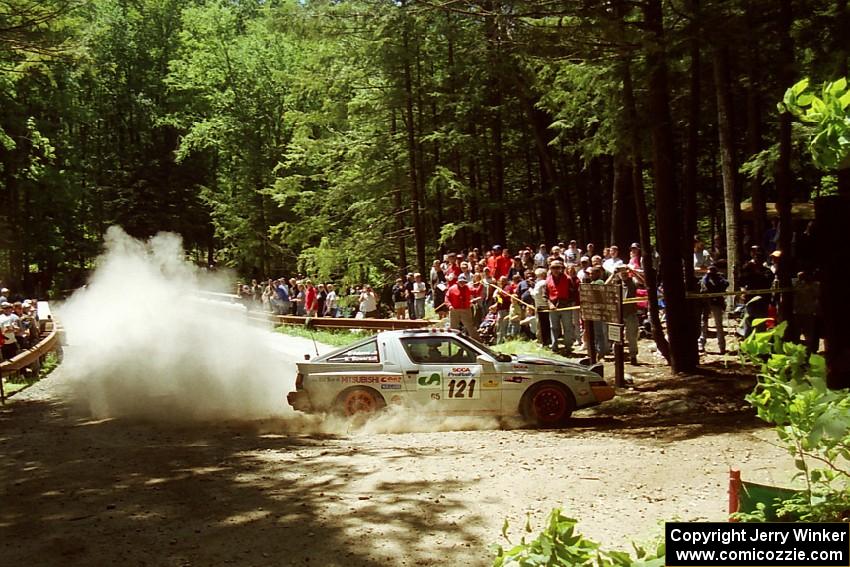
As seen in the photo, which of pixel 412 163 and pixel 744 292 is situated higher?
pixel 412 163

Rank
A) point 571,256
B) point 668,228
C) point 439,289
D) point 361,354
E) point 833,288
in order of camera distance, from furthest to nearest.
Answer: point 439,289, point 571,256, point 668,228, point 361,354, point 833,288

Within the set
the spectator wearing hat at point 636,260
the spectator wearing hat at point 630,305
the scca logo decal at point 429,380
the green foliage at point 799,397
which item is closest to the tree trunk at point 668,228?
the spectator wearing hat at point 630,305

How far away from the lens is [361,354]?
13.3 meters

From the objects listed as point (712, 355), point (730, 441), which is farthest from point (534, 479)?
point (712, 355)

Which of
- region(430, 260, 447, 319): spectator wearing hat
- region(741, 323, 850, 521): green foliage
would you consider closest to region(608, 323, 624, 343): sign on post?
region(430, 260, 447, 319): spectator wearing hat

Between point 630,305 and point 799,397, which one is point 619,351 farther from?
point 799,397

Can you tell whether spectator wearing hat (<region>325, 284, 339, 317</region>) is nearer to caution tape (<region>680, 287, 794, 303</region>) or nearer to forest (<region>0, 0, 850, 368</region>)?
forest (<region>0, 0, 850, 368</region>)

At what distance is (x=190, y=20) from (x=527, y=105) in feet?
117

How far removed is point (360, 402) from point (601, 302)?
5.27 meters

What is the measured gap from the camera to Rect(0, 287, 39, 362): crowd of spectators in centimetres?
2029

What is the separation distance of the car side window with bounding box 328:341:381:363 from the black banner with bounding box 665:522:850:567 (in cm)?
1023

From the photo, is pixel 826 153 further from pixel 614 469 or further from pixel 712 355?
pixel 712 355

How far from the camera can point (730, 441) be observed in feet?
33.6

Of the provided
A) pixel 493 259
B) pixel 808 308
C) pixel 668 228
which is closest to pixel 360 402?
pixel 668 228
